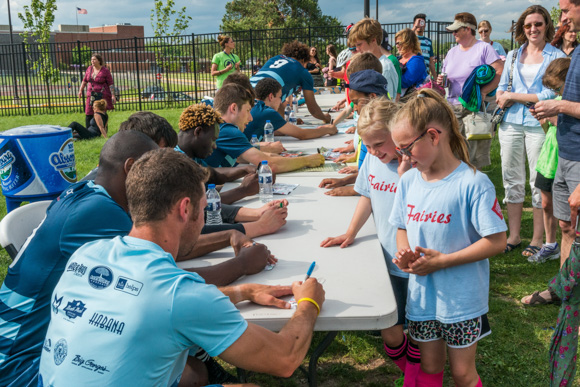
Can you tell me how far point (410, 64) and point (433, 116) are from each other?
4.28m

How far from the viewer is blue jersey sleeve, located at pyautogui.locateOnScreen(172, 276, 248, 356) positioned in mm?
1449

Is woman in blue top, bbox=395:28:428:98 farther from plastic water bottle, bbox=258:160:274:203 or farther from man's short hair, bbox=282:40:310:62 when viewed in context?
plastic water bottle, bbox=258:160:274:203

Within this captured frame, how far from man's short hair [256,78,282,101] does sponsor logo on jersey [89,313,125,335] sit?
435 cm

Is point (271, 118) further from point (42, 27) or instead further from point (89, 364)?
point (42, 27)

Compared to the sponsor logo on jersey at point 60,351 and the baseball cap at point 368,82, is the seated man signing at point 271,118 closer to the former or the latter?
the baseball cap at point 368,82

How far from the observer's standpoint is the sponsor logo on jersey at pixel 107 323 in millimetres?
1428

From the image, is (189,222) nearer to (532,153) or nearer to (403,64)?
(532,153)

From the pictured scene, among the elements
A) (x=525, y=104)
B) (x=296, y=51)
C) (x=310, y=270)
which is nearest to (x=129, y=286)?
(x=310, y=270)

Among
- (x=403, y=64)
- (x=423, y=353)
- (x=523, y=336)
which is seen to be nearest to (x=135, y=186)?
(x=423, y=353)

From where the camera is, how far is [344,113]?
6.40 metres

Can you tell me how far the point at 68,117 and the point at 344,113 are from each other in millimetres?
10762

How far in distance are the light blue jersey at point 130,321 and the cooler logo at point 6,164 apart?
2390 mm

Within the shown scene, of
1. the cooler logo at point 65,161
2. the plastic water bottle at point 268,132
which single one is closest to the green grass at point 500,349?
the cooler logo at point 65,161

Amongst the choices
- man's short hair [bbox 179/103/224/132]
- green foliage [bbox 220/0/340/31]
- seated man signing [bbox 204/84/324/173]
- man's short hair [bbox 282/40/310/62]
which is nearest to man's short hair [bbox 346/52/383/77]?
seated man signing [bbox 204/84/324/173]
